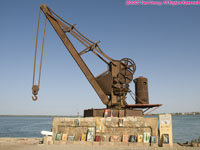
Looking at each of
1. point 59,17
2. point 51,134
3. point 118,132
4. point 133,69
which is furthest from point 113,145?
point 59,17

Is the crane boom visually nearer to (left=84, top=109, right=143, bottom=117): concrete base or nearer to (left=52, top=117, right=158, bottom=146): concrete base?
(left=84, top=109, right=143, bottom=117): concrete base

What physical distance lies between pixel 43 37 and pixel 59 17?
7.04 feet

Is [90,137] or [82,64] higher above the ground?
[82,64]

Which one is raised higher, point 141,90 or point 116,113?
point 141,90

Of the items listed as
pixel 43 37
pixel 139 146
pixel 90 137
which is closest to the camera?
pixel 139 146

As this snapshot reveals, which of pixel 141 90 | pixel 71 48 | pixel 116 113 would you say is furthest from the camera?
pixel 141 90

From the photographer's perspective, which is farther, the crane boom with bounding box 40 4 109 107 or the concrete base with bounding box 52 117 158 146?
the crane boom with bounding box 40 4 109 107

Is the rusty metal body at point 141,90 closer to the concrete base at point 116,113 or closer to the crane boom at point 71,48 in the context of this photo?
the concrete base at point 116,113

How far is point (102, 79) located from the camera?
15266mm

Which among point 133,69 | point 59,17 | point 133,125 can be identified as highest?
point 59,17

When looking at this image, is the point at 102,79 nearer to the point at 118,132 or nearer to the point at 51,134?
the point at 118,132

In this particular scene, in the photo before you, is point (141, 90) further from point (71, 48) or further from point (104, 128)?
point (71, 48)

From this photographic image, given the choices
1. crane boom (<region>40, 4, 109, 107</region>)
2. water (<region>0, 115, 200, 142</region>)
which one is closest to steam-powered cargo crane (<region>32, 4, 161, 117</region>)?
crane boom (<region>40, 4, 109, 107</region>)

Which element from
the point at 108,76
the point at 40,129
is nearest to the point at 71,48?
the point at 108,76
